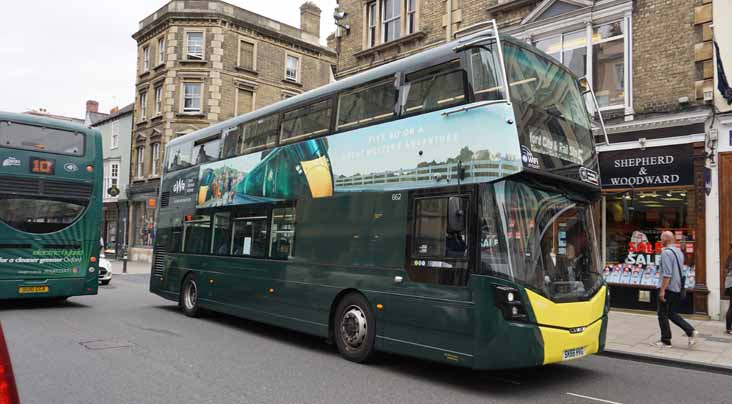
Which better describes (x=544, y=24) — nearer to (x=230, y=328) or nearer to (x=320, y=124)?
(x=320, y=124)

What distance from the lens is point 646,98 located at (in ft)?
40.7

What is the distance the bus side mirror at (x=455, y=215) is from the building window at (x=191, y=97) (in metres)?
27.9

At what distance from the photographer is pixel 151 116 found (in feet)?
109

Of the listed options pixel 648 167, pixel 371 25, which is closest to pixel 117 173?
pixel 371 25

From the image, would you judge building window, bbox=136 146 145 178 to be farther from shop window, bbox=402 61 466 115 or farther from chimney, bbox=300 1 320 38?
shop window, bbox=402 61 466 115

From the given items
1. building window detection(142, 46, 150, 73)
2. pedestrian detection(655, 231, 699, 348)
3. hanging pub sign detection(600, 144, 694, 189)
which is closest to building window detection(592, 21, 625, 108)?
hanging pub sign detection(600, 144, 694, 189)

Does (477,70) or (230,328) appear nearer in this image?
(477,70)

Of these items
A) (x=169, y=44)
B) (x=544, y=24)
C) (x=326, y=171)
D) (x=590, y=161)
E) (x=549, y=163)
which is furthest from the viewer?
(x=169, y=44)

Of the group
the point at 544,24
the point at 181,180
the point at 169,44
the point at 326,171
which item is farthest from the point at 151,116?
the point at 326,171

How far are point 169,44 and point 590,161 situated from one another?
2962 cm

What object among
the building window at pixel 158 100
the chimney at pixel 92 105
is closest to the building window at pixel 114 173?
the building window at pixel 158 100

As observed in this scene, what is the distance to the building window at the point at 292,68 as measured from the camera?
34.7m

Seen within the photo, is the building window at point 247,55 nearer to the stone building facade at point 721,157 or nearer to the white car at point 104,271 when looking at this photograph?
the white car at point 104,271

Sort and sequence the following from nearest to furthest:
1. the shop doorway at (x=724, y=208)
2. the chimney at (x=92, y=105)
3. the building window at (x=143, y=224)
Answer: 1. the shop doorway at (x=724, y=208)
2. the building window at (x=143, y=224)
3. the chimney at (x=92, y=105)
